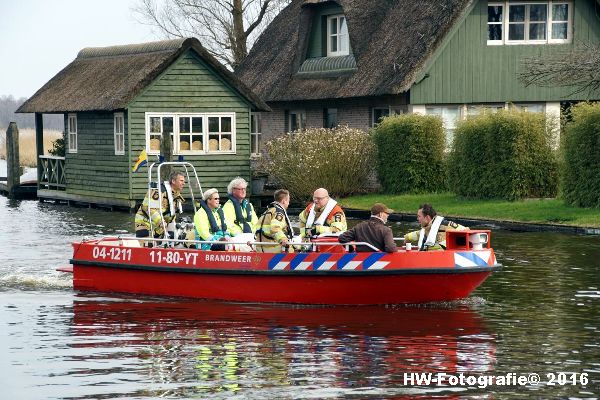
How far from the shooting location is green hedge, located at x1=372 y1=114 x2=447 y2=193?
119 ft

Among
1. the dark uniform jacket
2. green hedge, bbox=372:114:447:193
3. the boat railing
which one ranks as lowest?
the boat railing

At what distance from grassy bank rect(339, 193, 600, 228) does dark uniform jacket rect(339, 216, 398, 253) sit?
36.7 feet

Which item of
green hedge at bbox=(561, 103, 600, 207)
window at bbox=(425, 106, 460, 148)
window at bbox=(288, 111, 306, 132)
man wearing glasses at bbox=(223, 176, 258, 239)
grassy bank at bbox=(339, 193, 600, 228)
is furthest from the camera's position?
window at bbox=(288, 111, 306, 132)

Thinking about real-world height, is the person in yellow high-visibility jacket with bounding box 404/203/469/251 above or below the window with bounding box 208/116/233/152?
below

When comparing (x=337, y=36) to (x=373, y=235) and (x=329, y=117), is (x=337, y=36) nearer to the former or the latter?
(x=329, y=117)

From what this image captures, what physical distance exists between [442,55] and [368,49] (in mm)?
3114

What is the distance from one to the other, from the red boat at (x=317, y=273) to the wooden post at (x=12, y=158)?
26296 mm

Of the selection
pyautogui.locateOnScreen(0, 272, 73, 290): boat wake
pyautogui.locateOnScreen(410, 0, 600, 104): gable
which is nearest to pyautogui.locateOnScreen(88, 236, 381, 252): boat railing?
pyautogui.locateOnScreen(0, 272, 73, 290): boat wake

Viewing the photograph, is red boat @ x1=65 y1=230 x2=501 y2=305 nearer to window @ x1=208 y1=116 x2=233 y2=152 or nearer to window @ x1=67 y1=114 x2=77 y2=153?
window @ x1=208 y1=116 x2=233 y2=152

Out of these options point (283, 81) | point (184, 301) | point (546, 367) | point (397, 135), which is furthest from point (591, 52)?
point (546, 367)

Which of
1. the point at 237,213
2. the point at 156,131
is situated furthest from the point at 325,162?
the point at 237,213

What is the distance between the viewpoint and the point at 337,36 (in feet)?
146

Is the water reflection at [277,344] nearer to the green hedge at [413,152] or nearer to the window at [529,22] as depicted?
the green hedge at [413,152]

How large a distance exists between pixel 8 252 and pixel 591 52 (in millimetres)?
15860
